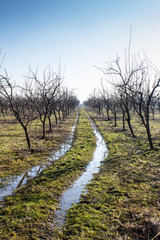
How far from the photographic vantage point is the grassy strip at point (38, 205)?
5.12m

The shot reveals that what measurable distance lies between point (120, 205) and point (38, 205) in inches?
126

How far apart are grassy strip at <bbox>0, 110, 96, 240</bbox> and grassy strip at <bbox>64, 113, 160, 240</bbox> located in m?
0.84

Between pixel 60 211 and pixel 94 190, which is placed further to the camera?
pixel 94 190

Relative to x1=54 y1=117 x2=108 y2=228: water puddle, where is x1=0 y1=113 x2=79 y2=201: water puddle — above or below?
above

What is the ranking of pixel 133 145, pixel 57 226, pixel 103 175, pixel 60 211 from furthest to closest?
pixel 133 145
pixel 103 175
pixel 60 211
pixel 57 226

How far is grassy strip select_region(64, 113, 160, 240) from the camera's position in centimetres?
506

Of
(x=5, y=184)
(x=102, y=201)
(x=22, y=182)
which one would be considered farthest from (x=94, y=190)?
(x=5, y=184)

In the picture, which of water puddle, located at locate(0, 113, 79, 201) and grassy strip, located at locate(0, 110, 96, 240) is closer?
grassy strip, located at locate(0, 110, 96, 240)

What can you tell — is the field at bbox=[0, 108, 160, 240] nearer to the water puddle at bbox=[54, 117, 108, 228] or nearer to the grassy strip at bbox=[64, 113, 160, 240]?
the grassy strip at bbox=[64, 113, 160, 240]

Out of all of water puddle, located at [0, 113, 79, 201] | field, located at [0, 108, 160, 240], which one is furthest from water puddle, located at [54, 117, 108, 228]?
water puddle, located at [0, 113, 79, 201]

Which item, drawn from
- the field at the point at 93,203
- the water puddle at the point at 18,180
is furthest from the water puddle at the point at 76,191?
the water puddle at the point at 18,180

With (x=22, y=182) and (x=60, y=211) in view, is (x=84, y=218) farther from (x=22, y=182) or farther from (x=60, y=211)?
(x=22, y=182)

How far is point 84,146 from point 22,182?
25.2ft

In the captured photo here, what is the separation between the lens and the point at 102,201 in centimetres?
673
